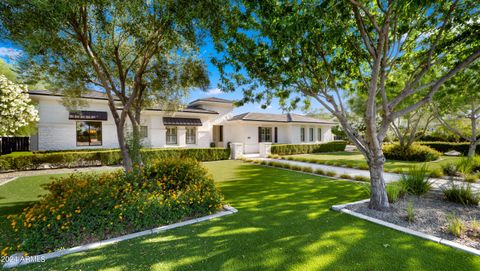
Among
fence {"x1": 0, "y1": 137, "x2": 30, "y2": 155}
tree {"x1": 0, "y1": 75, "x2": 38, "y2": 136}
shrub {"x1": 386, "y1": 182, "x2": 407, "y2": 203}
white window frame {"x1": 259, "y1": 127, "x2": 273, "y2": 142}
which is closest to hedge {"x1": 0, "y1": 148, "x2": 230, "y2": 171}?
tree {"x1": 0, "y1": 75, "x2": 38, "y2": 136}

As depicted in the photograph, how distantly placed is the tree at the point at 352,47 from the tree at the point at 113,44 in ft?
5.87

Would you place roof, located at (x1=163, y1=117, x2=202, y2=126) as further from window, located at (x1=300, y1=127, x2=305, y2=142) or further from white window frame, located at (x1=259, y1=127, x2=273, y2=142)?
window, located at (x1=300, y1=127, x2=305, y2=142)

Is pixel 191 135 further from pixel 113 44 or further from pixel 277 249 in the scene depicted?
pixel 277 249

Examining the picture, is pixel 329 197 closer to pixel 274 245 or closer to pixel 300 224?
pixel 300 224

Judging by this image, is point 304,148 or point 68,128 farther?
point 304,148

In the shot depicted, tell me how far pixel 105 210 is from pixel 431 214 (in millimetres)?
8286

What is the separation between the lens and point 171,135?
21.4 m

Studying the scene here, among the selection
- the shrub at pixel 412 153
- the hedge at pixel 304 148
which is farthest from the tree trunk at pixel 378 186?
the hedge at pixel 304 148

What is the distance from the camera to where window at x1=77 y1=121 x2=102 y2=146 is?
17.5 m

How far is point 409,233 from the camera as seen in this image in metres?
4.34

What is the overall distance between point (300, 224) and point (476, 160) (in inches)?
483

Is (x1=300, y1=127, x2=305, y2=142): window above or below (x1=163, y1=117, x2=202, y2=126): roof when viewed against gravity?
below

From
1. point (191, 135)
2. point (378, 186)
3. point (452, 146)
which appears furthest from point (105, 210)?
point (452, 146)

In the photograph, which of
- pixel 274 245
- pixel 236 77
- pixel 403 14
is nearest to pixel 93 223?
pixel 274 245
